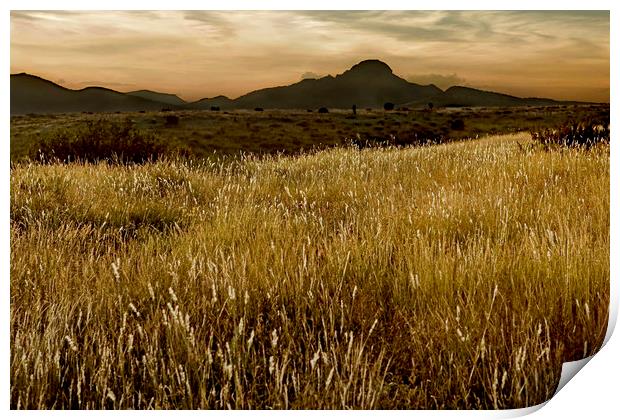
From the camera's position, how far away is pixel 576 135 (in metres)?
3.55

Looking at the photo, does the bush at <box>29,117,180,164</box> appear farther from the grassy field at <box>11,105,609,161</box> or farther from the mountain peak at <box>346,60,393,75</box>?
the mountain peak at <box>346,60,393,75</box>

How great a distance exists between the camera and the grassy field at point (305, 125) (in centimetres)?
322

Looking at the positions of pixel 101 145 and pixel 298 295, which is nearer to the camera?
pixel 298 295

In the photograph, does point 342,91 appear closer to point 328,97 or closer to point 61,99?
point 328,97

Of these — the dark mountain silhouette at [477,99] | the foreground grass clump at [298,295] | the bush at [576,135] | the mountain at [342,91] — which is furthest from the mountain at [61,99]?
the bush at [576,135]

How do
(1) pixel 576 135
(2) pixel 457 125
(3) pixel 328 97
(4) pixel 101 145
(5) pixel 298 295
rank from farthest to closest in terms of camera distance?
(2) pixel 457 125 < (1) pixel 576 135 < (4) pixel 101 145 < (3) pixel 328 97 < (5) pixel 298 295

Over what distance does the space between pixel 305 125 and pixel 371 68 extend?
1.73ft

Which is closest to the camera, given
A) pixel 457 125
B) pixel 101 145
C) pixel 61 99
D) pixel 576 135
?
pixel 61 99

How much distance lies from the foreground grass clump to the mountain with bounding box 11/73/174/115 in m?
0.36

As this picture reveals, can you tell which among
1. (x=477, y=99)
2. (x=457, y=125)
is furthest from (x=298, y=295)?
(x=457, y=125)

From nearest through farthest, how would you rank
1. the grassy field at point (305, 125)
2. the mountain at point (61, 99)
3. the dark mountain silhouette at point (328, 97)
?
the mountain at point (61, 99) < the dark mountain silhouette at point (328, 97) < the grassy field at point (305, 125)

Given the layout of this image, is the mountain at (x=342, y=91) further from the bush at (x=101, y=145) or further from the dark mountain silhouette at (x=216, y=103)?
the bush at (x=101, y=145)

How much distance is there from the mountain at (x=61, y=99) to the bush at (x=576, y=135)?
7.21 ft
